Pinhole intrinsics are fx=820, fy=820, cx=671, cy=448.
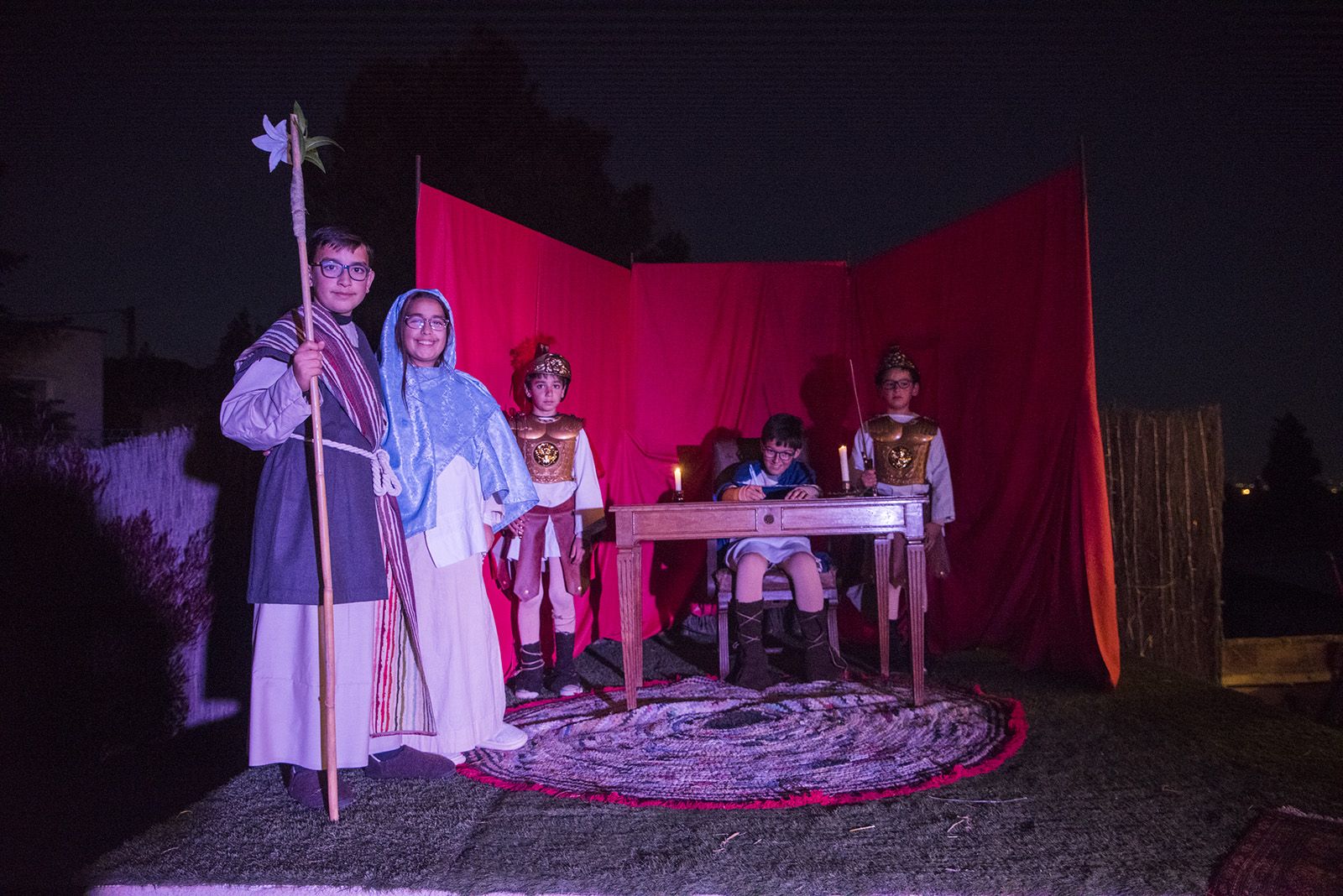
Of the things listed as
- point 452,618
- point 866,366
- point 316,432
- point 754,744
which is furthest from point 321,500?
point 866,366

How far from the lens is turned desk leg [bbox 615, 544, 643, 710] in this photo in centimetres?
388

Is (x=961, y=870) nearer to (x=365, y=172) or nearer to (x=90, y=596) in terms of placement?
(x=90, y=596)

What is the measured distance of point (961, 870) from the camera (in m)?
2.27

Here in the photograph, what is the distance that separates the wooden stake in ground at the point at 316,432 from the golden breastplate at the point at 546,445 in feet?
5.79

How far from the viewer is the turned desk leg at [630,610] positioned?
3.88 meters

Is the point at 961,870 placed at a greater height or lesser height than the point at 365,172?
lesser

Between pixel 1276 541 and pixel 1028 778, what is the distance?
11.2 meters

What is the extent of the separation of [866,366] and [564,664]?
9.78ft

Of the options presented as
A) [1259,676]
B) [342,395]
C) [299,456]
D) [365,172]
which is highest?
[365,172]

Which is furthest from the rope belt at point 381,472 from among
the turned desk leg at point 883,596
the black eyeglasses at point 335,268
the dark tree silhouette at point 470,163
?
the dark tree silhouette at point 470,163

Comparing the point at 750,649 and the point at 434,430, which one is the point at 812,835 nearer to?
the point at 750,649

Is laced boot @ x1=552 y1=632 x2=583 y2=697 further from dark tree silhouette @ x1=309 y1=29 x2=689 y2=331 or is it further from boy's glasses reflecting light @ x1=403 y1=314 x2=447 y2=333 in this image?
dark tree silhouette @ x1=309 y1=29 x2=689 y2=331

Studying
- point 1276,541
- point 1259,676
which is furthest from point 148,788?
point 1276,541

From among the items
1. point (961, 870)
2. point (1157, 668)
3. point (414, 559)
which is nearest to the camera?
point (961, 870)
